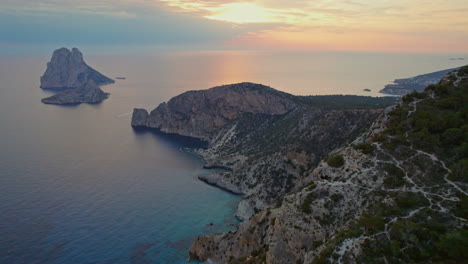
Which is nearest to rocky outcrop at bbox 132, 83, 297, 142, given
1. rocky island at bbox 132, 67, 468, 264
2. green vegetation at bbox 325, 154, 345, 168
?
rocky island at bbox 132, 67, 468, 264

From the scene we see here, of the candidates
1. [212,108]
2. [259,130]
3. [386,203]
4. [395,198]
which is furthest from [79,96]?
[395,198]

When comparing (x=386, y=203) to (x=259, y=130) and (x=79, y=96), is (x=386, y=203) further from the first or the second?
(x=79, y=96)

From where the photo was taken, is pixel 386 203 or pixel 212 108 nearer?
pixel 386 203

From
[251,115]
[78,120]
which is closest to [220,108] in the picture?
[251,115]

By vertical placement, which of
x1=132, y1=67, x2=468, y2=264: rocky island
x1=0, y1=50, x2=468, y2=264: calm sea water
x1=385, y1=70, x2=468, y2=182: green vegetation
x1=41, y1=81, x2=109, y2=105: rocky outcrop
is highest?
x1=385, y1=70, x2=468, y2=182: green vegetation

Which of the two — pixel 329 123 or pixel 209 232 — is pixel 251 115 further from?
pixel 209 232

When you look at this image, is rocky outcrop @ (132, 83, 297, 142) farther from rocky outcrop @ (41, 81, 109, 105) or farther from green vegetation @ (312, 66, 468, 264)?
green vegetation @ (312, 66, 468, 264)
